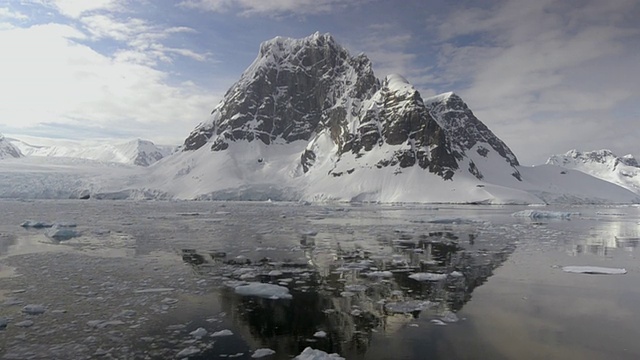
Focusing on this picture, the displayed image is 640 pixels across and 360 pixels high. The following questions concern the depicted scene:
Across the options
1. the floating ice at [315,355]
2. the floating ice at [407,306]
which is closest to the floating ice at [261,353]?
the floating ice at [315,355]

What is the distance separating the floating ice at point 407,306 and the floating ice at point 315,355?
4.06 meters

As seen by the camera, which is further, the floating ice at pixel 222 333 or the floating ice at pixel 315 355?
the floating ice at pixel 222 333

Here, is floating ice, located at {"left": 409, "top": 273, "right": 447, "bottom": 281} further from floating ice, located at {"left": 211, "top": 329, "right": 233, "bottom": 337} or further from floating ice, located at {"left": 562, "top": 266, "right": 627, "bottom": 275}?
floating ice, located at {"left": 211, "top": 329, "right": 233, "bottom": 337}

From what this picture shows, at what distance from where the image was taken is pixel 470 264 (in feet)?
67.5

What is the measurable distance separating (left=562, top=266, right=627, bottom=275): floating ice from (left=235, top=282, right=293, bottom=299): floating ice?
13225 mm

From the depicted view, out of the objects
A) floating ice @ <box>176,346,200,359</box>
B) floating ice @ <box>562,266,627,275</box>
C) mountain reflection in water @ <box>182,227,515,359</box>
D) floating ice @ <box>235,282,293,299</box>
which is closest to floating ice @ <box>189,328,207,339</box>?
floating ice @ <box>176,346,200,359</box>

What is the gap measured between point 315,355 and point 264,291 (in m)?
5.98

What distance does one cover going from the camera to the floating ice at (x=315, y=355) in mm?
8727

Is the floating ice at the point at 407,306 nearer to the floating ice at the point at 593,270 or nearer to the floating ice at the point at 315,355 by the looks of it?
the floating ice at the point at 315,355

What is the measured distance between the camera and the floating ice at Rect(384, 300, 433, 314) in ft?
41.2

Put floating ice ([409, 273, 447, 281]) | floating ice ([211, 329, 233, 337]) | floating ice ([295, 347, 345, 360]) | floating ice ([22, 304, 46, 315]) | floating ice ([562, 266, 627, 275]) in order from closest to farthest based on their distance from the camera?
floating ice ([295, 347, 345, 360])
floating ice ([211, 329, 233, 337])
floating ice ([22, 304, 46, 315])
floating ice ([409, 273, 447, 281])
floating ice ([562, 266, 627, 275])

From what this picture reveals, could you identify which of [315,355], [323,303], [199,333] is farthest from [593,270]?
[199,333]

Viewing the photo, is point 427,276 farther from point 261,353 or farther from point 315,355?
point 261,353

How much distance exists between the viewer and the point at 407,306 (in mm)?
12969
